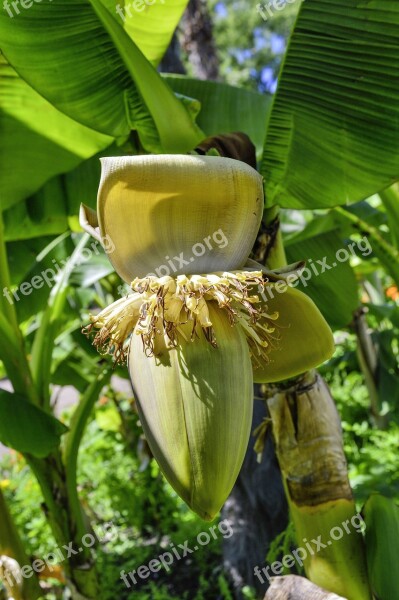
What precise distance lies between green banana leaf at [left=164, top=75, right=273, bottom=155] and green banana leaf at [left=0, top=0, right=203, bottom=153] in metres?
0.24

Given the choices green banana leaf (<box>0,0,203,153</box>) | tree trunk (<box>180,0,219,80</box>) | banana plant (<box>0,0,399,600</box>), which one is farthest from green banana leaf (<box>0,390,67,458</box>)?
tree trunk (<box>180,0,219,80</box>)

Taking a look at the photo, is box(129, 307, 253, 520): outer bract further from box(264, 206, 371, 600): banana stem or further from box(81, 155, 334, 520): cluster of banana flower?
box(264, 206, 371, 600): banana stem

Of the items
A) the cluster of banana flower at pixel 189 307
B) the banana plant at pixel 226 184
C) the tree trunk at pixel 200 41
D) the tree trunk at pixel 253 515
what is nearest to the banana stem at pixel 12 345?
the banana plant at pixel 226 184

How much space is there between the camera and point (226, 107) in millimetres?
883

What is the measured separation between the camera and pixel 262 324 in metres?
0.50

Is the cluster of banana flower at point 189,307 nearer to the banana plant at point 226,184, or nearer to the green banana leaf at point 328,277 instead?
the banana plant at point 226,184

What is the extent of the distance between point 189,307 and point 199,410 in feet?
0.26

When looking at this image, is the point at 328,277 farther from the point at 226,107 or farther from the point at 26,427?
the point at 26,427

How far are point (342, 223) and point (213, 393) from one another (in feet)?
→ 2.41

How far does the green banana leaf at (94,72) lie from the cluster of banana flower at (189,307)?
189 millimetres

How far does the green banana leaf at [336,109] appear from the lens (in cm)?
51

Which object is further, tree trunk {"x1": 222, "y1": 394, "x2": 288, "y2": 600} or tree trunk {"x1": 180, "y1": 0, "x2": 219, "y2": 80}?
tree trunk {"x1": 180, "y1": 0, "x2": 219, "y2": 80}

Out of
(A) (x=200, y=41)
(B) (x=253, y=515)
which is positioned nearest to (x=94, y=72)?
(B) (x=253, y=515)

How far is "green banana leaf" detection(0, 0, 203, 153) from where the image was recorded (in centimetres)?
55
